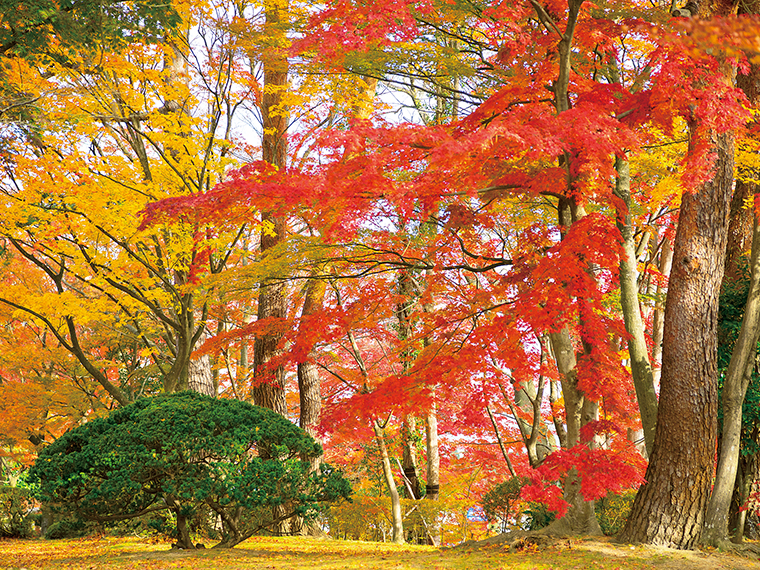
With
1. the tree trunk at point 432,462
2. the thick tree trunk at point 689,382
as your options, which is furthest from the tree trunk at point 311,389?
the thick tree trunk at point 689,382

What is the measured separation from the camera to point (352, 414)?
679cm

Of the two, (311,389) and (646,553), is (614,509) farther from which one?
(311,389)

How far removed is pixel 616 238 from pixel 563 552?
10.1ft

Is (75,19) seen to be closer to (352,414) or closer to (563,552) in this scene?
(352,414)

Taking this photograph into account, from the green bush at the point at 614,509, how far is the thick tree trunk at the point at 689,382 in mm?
2659

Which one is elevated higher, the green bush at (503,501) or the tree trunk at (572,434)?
the tree trunk at (572,434)

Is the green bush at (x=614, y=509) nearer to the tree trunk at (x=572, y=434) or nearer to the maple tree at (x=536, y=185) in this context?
the maple tree at (x=536, y=185)

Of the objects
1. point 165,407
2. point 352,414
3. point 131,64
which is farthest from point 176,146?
point 352,414

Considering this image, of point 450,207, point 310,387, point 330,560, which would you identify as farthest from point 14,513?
point 450,207

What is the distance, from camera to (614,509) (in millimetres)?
8461

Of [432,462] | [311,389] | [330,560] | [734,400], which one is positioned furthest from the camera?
[432,462]

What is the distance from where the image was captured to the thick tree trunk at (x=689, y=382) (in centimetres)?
559

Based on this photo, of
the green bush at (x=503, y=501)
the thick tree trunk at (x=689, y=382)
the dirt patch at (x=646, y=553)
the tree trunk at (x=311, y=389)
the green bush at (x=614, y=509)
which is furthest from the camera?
the tree trunk at (x=311, y=389)

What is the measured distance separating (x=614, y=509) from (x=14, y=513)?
33.7 ft
